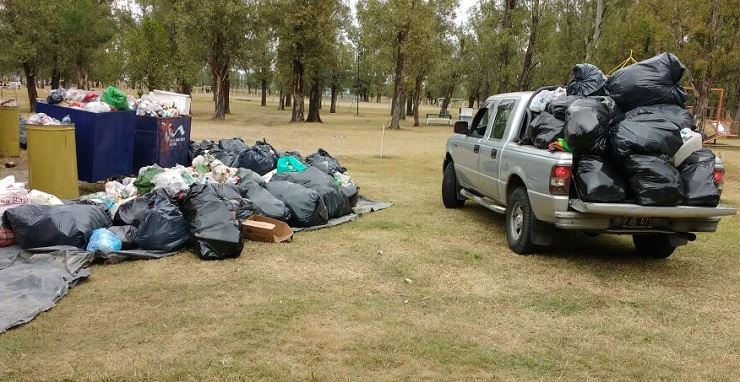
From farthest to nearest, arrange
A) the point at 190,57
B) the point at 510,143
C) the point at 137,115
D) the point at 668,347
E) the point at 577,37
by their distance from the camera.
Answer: the point at 577,37 → the point at 190,57 → the point at 137,115 → the point at 510,143 → the point at 668,347

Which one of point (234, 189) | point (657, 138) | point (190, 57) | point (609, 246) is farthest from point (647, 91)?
point (190, 57)

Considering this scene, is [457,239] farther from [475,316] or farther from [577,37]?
[577,37]

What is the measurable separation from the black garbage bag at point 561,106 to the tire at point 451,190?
2.81 m

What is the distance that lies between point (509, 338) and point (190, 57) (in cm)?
3325

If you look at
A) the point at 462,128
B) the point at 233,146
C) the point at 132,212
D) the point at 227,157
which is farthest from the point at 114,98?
the point at 462,128

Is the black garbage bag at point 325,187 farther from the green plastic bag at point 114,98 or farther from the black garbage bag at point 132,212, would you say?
the green plastic bag at point 114,98

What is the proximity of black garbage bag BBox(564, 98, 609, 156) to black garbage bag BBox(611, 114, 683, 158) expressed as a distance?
0.12 m

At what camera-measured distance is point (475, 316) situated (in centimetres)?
457

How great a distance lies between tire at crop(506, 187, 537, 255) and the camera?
20.2 ft

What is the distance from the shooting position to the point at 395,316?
4480 millimetres

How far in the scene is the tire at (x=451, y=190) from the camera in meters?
9.03

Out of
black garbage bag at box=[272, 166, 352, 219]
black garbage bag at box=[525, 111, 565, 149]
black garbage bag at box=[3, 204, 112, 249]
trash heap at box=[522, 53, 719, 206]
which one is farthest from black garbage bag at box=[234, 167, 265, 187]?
trash heap at box=[522, 53, 719, 206]

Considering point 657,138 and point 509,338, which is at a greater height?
point 657,138

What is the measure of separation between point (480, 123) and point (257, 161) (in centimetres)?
378
